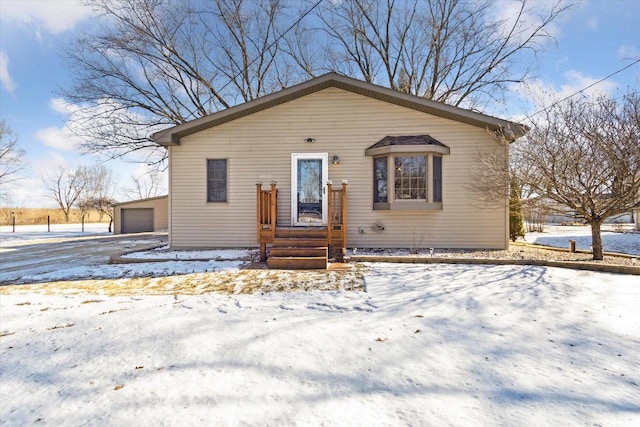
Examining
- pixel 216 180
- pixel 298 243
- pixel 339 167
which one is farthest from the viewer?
pixel 216 180

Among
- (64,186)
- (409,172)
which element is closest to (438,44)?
(409,172)

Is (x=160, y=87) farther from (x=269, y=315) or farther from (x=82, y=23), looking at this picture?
(x=269, y=315)

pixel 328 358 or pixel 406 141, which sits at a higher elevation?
pixel 406 141

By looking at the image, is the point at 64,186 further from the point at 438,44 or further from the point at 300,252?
the point at 438,44

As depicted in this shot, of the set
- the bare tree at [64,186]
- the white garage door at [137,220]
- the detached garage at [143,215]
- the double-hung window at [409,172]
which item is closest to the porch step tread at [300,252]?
the double-hung window at [409,172]

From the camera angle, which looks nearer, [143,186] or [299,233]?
[299,233]

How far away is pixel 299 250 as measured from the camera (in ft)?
20.4

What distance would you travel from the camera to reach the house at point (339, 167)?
7.66 m

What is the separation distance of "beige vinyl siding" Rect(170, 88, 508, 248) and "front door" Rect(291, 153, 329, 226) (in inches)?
6.6

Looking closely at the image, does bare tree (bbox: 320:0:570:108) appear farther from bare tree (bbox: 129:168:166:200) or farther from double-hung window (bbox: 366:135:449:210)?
bare tree (bbox: 129:168:166:200)

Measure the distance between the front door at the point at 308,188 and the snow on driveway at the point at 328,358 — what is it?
4090 millimetres

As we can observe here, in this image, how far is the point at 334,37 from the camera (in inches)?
635

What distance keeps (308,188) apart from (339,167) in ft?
3.35

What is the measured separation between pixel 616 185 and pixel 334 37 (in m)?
14.7
